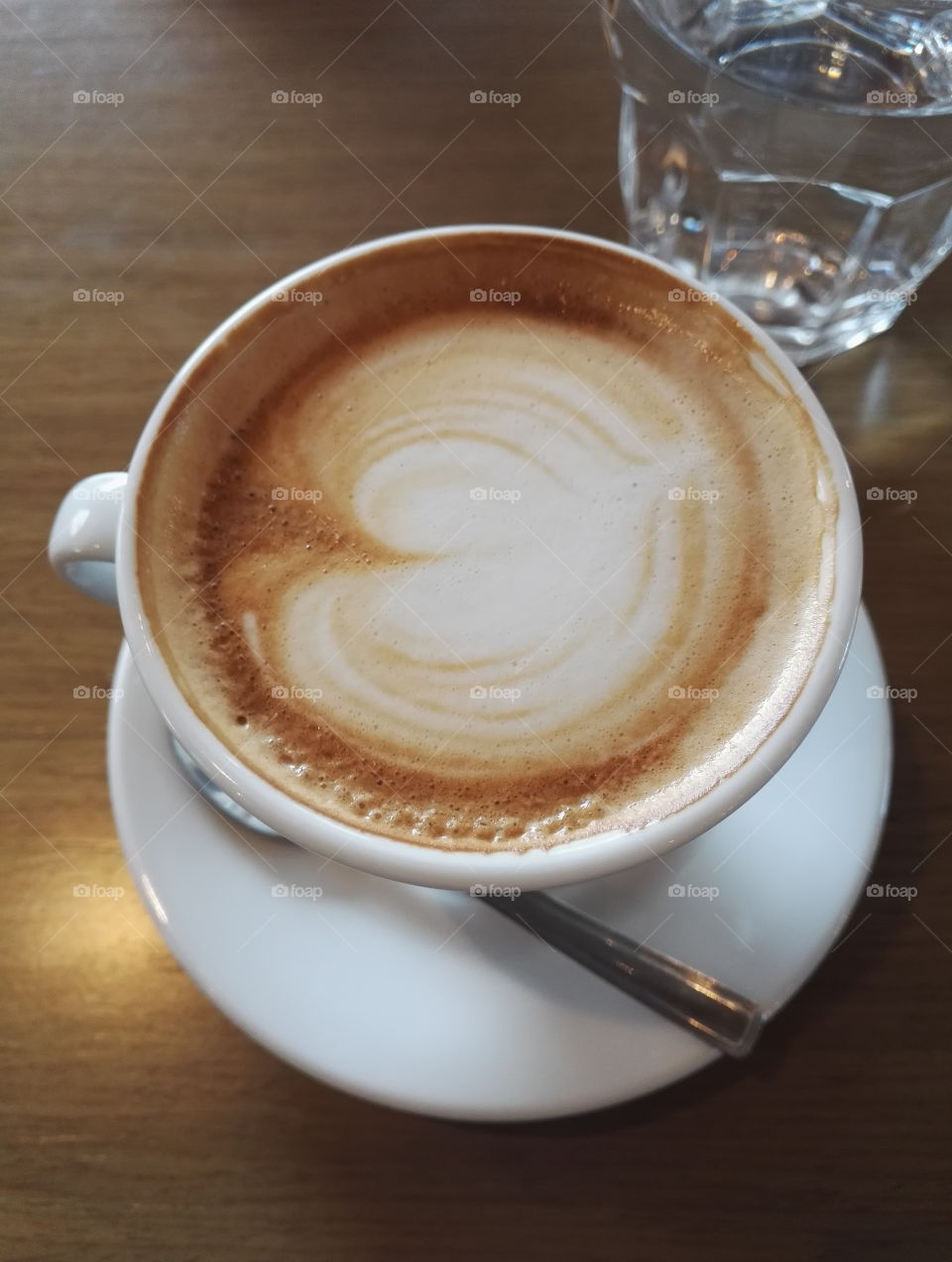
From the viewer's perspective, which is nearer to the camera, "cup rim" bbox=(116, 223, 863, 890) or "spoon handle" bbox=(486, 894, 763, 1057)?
"cup rim" bbox=(116, 223, 863, 890)

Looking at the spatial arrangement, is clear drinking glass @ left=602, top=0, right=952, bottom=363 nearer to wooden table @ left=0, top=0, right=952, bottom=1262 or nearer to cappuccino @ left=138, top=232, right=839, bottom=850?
wooden table @ left=0, top=0, right=952, bottom=1262

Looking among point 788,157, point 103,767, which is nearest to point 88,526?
point 103,767

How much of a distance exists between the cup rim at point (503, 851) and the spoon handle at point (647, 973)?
0.15 m

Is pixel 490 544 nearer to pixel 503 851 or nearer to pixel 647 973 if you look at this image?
pixel 503 851

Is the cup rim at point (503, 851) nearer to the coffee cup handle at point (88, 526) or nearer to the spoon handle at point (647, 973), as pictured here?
the coffee cup handle at point (88, 526)

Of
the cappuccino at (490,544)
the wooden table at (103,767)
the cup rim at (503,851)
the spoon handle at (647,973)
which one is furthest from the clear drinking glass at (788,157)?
the spoon handle at (647,973)

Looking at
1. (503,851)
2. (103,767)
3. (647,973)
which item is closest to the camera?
(503,851)

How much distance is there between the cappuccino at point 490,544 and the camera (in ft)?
2.57

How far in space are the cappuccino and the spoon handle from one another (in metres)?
0.16

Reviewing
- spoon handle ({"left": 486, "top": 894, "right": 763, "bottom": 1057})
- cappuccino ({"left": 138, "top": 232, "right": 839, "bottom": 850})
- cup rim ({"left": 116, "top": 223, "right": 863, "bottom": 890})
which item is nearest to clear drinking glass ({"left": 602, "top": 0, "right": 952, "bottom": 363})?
cappuccino ({"left": 138, "top": 232, "right": 839, "bottom": 850})

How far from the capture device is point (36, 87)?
4.50 ft

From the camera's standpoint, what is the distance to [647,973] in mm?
842

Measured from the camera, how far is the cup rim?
71 centimetres

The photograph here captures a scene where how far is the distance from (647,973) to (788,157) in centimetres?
93
